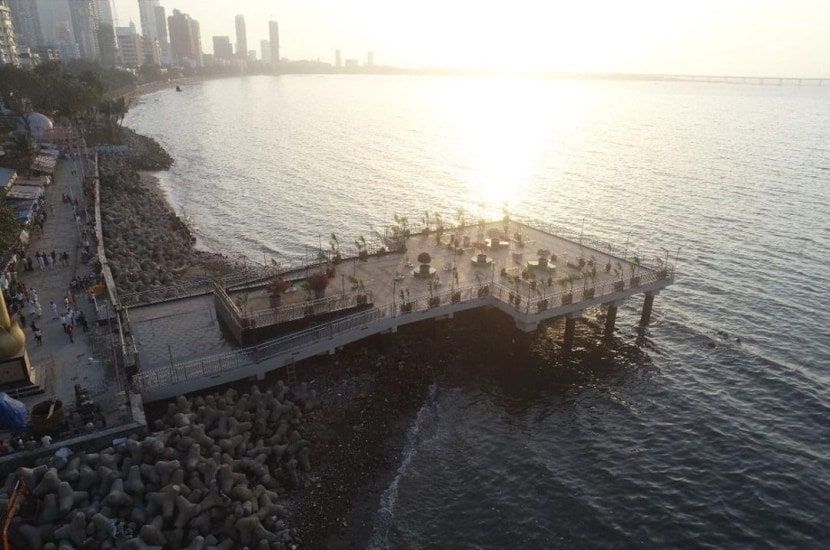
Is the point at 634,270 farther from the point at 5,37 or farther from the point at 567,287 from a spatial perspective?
the point at 5,37

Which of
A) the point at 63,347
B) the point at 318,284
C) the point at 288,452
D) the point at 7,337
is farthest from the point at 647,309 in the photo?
the point at 7,337

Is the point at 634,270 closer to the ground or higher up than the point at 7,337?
closer to the ground

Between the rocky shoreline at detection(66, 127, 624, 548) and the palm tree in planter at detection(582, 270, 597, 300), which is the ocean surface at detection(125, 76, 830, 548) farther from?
the palm tree in planter at detection(582, 270, 597, 300)

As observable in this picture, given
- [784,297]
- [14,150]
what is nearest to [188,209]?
[14,150]

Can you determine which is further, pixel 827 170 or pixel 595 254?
pixel 827 170

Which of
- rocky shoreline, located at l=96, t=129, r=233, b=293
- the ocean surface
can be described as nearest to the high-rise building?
rocky shoreline, located at l=96, t=129, r=233, b=293

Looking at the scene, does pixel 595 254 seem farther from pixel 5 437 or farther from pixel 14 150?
pixel 14 150
